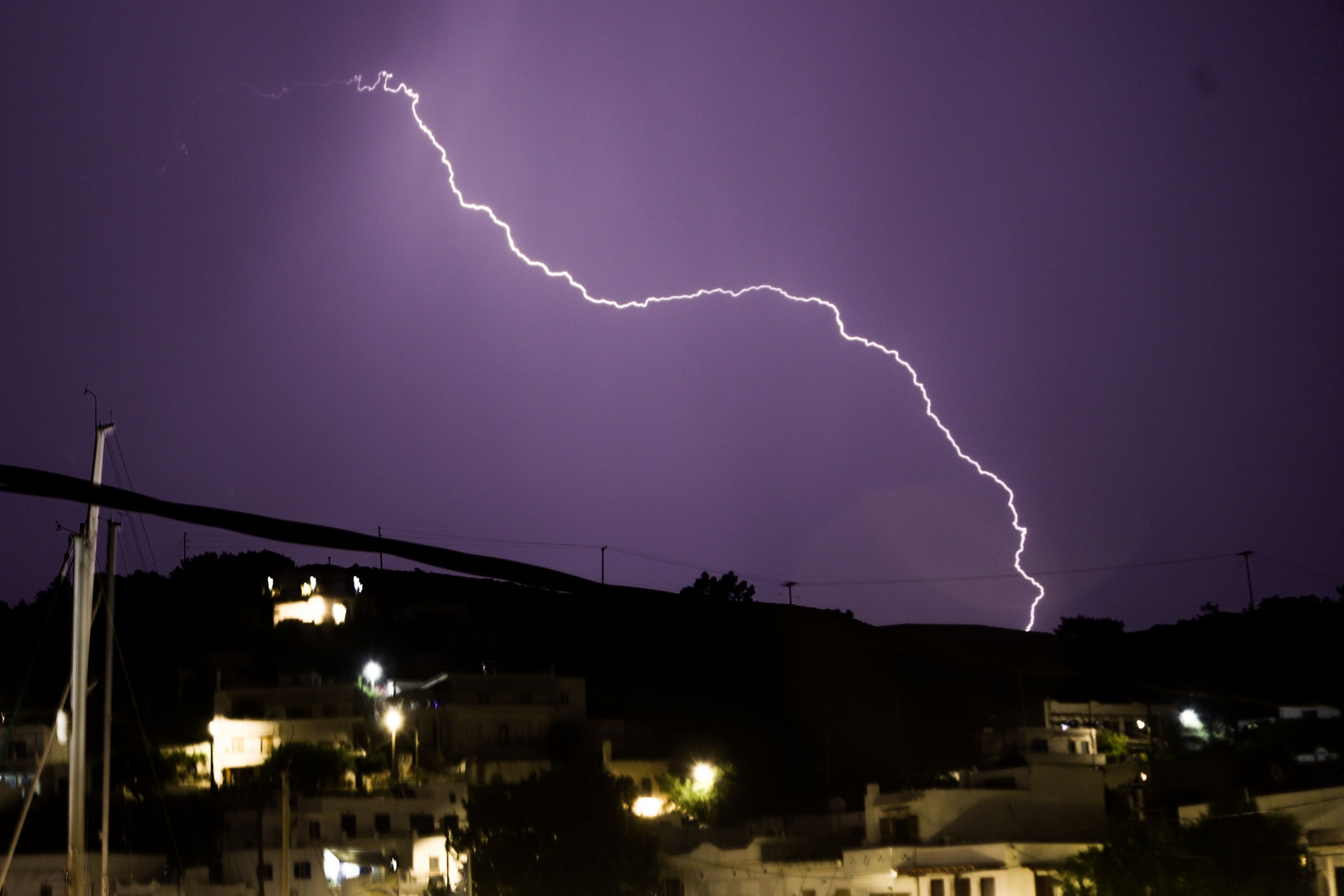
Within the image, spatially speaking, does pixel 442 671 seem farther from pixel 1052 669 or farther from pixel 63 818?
pixel 1052 669

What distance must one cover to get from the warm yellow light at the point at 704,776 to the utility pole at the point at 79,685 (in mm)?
30420

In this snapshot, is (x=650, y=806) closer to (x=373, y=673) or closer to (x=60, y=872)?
(x=373, y=673)

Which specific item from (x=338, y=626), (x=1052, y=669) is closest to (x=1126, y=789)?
(x=1052, y=669)

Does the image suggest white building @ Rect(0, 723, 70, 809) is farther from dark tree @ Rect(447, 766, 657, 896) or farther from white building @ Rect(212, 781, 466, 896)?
dark tree @ Rect(447, 766, 657, 896)

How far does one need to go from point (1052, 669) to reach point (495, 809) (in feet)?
94.8

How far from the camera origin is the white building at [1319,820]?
2147cm

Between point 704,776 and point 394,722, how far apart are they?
38.4 ft

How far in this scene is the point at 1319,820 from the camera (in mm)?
23141

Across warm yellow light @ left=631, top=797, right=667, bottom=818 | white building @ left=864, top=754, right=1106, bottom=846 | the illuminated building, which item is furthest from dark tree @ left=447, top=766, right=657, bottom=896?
the illuminated building

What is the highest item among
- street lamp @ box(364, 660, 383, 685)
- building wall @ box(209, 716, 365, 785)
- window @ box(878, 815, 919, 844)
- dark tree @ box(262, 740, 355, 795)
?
street lamp @ box(364, 660, 383, 685)

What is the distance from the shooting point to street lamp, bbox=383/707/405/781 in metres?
48.0

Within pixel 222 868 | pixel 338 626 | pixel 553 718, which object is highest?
pixel 338 626

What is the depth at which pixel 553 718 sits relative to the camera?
53.2 meters

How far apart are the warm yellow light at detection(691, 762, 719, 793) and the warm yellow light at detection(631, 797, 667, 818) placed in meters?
1.23
